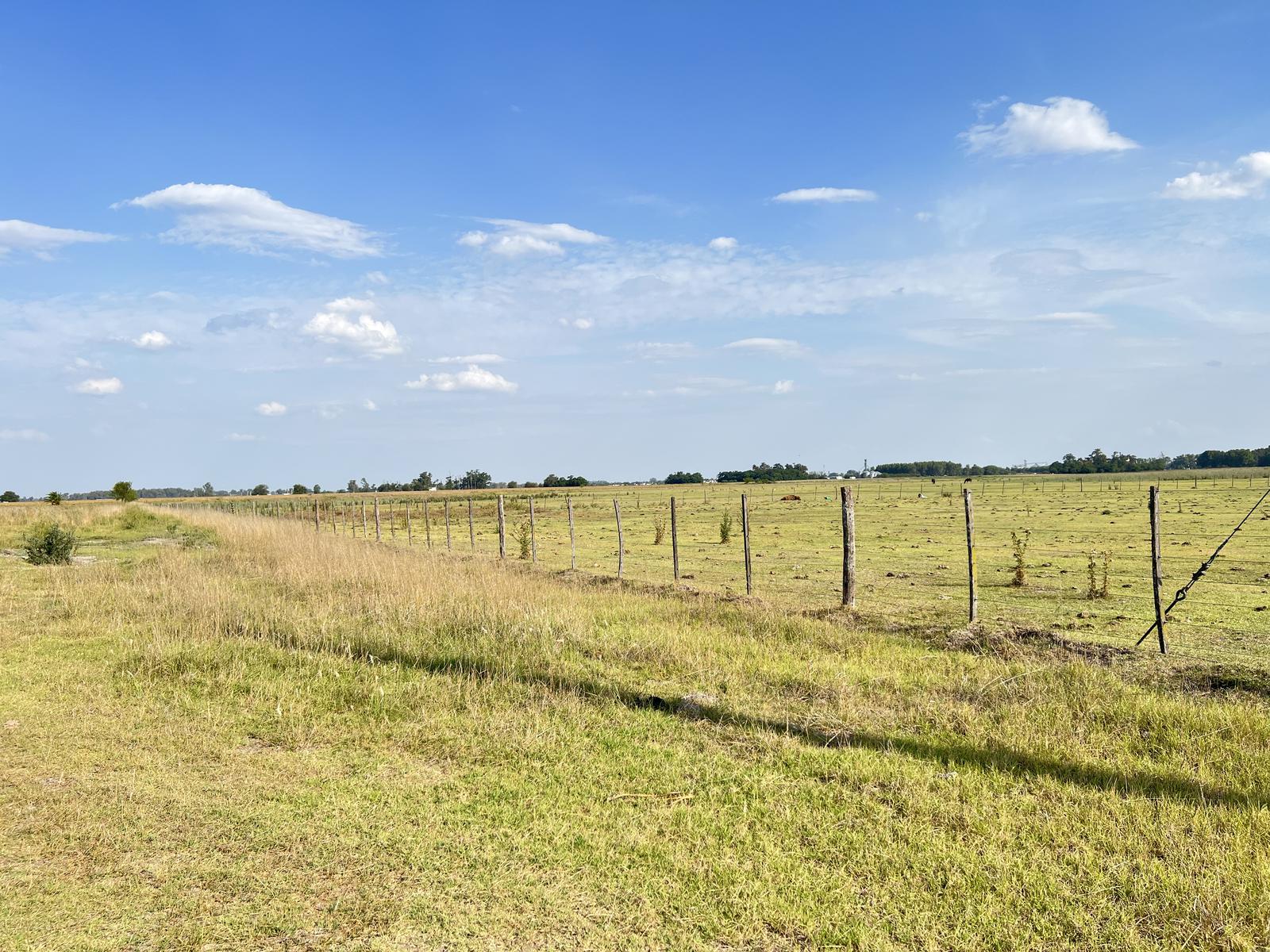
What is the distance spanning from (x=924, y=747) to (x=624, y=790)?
2.63 m

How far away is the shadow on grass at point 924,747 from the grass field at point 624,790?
3cm

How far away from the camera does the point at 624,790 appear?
587 cm

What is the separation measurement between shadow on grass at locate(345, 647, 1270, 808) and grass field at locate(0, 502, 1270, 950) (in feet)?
0.11

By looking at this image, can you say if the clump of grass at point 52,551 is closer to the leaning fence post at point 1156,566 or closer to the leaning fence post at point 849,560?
the leaning fence post at point 849,560

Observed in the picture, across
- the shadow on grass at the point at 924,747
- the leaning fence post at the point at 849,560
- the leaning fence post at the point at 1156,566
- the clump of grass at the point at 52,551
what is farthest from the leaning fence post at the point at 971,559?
the clump of grass at the point at 52,551

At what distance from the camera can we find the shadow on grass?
18.6 feet

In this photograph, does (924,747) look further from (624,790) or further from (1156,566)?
(1156,566)

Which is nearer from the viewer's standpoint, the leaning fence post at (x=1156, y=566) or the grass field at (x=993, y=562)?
the leaning fence post at (x=1156, y=566)

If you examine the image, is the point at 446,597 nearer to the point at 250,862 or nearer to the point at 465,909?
the point at 250,862

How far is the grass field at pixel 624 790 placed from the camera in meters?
4.17

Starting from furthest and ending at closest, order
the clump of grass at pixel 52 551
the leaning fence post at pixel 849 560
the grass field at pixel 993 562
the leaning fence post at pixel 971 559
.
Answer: the clump of grass at pixel 52 551
the leaning fence post at pixel 849 560
the grass field at pixel 993 562
the leaning fence post at pixel 971 559

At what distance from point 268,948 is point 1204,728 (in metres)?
7.38

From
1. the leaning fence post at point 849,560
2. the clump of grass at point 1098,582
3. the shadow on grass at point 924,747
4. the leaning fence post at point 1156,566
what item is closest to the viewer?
the shadow on grass at point 924,747

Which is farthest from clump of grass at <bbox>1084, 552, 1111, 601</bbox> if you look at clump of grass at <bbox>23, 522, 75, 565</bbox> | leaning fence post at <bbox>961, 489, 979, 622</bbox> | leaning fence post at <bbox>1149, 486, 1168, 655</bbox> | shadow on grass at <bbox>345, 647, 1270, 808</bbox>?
clump of grass at <bbox>23, 522, 75, 565</bbox>
